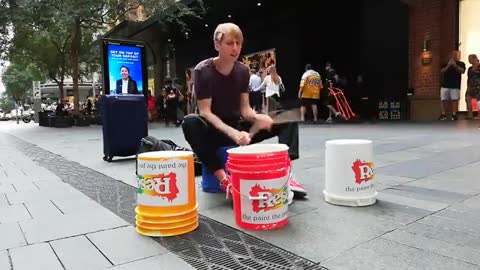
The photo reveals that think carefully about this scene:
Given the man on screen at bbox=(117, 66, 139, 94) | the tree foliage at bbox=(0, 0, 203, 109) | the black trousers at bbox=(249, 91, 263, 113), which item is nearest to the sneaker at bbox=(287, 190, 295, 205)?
the man on screen at bbox=(117, 66, 139, 94)

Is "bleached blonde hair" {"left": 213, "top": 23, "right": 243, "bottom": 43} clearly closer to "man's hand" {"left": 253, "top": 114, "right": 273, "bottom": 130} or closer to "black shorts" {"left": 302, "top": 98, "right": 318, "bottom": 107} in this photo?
"man's hand" {"left": 253, "top": 114, "right": 273, "bottom": 130}

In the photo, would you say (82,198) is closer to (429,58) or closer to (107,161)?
(107,161)

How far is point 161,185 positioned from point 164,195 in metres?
0.07

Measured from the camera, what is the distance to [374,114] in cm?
1448

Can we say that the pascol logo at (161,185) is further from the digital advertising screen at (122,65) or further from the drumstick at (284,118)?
the digital advertising screen at (122,65)

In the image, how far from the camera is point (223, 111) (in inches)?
144

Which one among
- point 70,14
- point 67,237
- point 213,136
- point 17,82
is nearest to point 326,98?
point 70,14

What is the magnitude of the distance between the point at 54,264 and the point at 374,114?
44.3 ft

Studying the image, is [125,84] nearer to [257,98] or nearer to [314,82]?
[257,98]

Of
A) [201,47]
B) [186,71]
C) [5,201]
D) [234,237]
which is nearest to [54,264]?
[234,237]

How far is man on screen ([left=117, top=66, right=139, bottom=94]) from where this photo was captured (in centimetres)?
980

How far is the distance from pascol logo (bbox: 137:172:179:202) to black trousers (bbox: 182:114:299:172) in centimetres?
74

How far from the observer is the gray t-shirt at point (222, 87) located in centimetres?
350

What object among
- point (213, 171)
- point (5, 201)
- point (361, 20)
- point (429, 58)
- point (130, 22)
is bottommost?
point (5, 201)
